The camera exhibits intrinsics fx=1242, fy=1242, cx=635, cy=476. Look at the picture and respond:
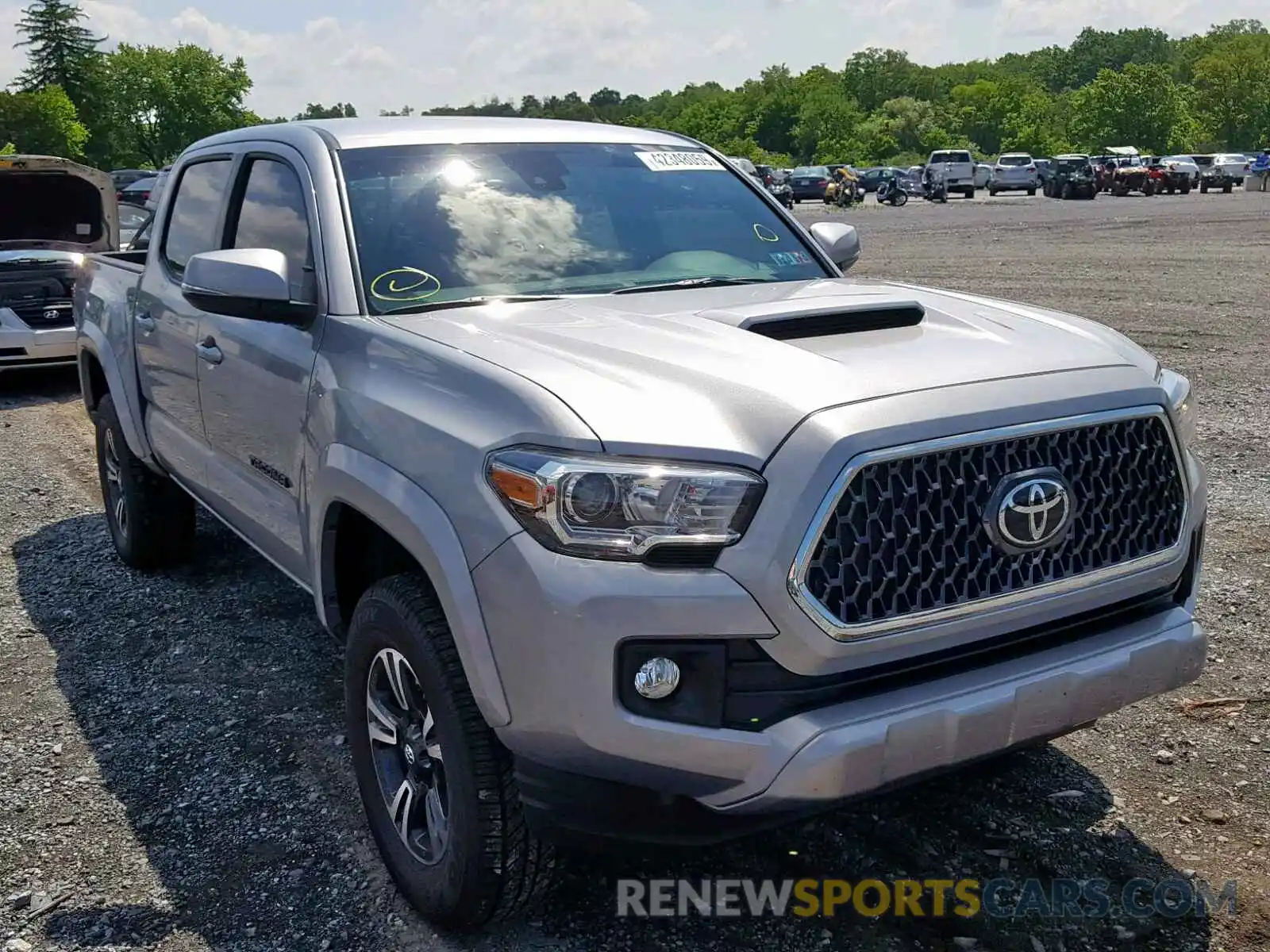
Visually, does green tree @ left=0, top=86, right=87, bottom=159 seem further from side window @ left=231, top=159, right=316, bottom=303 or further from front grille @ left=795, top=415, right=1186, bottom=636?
front grille @ left=795, top=415, right=1186, bottom=636

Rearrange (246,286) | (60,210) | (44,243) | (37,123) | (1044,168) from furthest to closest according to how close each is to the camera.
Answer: (37,123)
(1044,168)
(60,210)
(44,243)
(246,286)

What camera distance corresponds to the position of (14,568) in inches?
236

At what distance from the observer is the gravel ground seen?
3.01m

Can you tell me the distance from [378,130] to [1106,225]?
28.7m

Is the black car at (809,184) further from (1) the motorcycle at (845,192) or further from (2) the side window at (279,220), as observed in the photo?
(2) the side window at (279,220)

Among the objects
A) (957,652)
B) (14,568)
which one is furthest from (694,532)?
(14,568)

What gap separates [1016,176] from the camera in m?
52.8

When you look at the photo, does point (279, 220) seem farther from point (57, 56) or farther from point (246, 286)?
point (57, 56)

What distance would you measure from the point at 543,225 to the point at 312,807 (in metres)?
1.86

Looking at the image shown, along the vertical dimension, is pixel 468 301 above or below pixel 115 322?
above

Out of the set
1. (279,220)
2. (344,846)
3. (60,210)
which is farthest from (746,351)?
(60,210)

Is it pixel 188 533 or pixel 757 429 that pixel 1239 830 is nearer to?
pixel 757 429

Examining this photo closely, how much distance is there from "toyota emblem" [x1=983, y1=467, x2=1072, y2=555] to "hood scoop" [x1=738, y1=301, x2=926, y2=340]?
26.1 inches

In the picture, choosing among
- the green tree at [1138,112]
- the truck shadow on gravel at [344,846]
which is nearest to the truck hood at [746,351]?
the truck shadow on gravel at [344,846]
